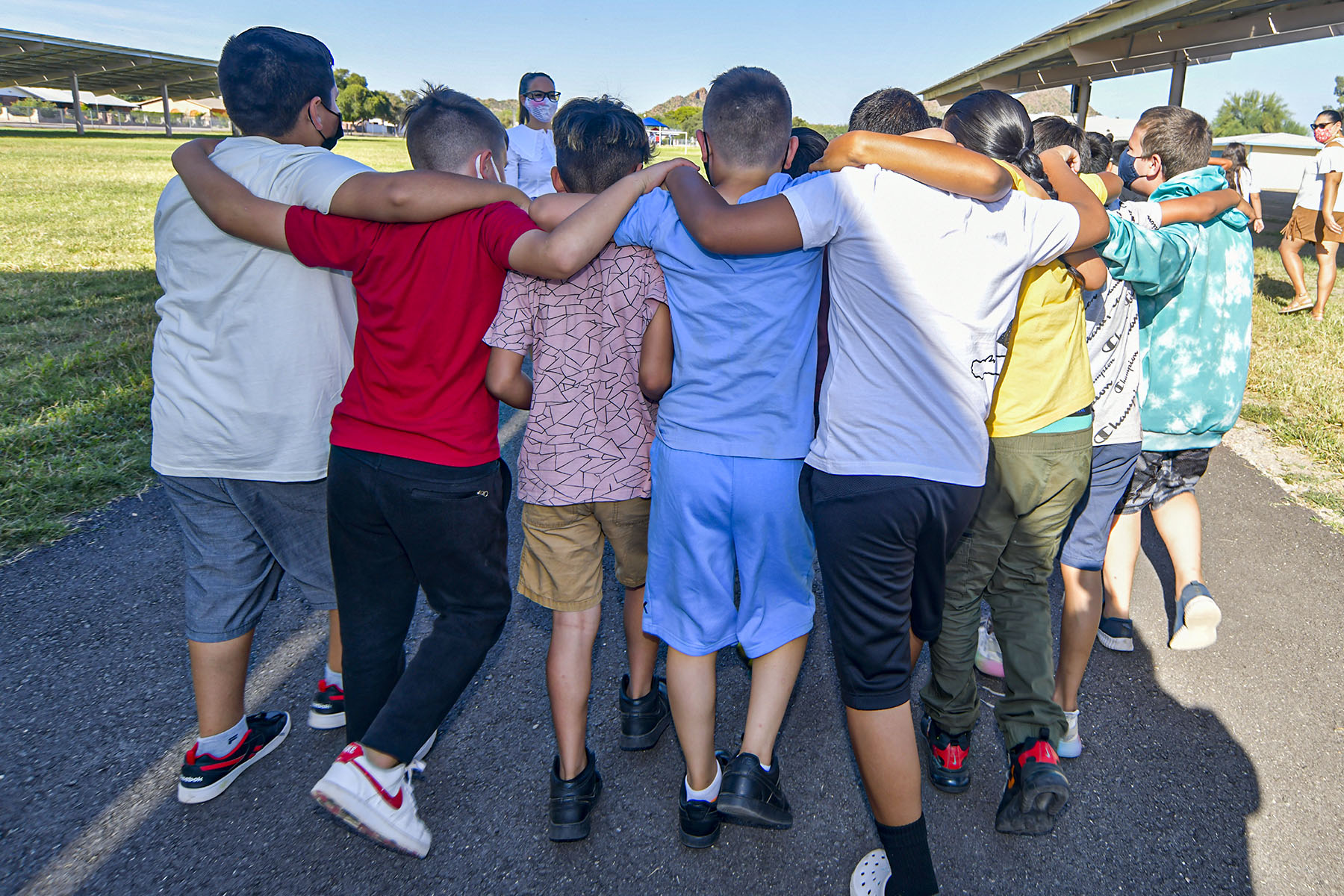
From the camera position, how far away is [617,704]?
2.99 meters

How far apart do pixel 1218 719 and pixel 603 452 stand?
239cm

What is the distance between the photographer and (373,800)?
214 cm

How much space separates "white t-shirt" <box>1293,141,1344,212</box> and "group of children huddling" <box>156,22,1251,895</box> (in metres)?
8.44

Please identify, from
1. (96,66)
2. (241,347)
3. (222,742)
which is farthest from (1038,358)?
(96,66)

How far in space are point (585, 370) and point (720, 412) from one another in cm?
39

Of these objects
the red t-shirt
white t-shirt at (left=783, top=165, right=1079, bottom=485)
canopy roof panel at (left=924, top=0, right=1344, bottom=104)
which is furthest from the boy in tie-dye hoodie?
canopy roof panel at (left=924, top=0, right=1344, bottom=104)

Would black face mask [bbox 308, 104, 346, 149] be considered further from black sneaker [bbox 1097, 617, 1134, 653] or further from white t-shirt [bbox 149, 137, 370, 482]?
black sneaker [bbox 1097, 617, 1134, 653]

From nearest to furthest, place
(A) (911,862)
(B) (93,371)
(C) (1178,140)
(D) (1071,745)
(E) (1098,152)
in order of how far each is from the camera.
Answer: (A) (911,862)
(D) (1071,745)
(C) (1178,140)
(E) (1098,152)
(B) (93,371)

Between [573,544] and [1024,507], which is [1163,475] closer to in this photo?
[1024,507]

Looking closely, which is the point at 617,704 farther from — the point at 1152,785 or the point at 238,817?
the point at 1152,785

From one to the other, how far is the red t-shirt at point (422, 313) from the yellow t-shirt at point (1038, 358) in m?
1.37

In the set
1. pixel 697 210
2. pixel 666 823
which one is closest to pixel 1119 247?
pixel 697 210

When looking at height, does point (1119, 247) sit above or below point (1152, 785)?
above

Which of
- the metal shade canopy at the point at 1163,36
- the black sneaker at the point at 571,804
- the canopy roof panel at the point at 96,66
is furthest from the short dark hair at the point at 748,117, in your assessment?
the canopy roof panel at the point at 96,66
